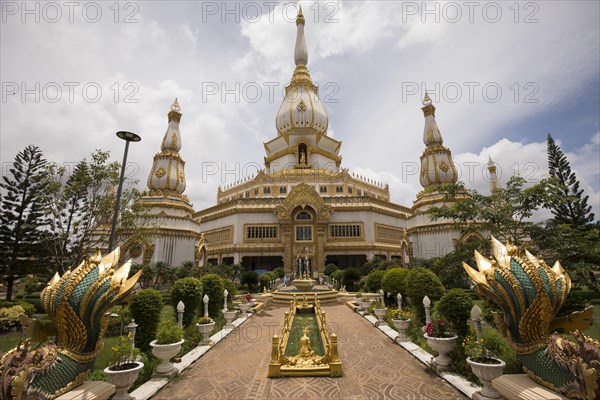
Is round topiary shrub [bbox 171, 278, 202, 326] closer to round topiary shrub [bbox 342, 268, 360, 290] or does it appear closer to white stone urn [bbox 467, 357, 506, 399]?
white stone urn [bbox 467, 357, 506, 399]

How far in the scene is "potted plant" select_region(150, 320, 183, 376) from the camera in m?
6.94

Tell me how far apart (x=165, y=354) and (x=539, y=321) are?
730 centimetres

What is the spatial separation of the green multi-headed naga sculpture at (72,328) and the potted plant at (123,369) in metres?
0.47

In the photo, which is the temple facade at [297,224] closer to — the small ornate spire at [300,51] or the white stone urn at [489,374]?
the small ornate spire at [300,51]

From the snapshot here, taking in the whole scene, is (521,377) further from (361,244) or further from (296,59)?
(296,59)

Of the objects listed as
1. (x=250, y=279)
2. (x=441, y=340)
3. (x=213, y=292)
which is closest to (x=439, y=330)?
(x=441, y=340)

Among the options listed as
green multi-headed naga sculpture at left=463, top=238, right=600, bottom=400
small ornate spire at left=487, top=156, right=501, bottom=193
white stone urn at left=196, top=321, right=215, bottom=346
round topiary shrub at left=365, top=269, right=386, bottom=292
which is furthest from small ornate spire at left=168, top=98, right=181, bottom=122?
small ornate spire at left=487, top=156, right=501, bottom=193

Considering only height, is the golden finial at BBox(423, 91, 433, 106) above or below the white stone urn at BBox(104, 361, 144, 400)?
above

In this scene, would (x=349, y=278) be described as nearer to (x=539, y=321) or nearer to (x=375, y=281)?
(x=375, y=281)

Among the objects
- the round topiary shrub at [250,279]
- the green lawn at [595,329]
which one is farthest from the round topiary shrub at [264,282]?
the green lawn at [595,329]

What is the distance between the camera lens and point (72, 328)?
5.01 meters

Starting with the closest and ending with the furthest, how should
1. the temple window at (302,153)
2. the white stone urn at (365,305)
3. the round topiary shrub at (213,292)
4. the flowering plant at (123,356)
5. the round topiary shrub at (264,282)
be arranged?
the flowering plant at (123,356) → the round topiary shrub at (213,292) → the white stone urn at (365,305) → the round topiary shrub at (264,282) → the temple window at (302,153)

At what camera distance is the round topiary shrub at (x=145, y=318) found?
864cm

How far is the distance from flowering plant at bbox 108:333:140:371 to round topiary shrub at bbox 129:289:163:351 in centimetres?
282
